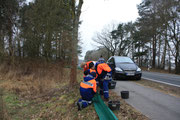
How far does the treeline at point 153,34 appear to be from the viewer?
22391mm

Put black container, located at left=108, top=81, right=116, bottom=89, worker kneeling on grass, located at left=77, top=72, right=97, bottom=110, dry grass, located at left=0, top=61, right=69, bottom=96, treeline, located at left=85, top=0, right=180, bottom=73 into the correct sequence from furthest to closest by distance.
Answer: treeline, located at left=85, top=0, right=180, bottom=73 → dry grass, located at left=0, top=61, right=69, bottom=96 → black container, located at left=108, top=81, right=116, bottom=89 → worker kneeling on grass, located at left=77, top=72, right=97, bottom=110

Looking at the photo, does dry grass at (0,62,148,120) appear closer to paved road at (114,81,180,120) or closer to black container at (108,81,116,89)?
paved road at (114,81,180,120)

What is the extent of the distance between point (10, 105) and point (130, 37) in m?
41.8

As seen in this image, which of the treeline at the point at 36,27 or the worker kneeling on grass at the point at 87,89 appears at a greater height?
the treeline at the point at 36,27

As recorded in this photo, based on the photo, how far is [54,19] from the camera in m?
16.8

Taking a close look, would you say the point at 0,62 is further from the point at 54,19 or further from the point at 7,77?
the point at 54,19

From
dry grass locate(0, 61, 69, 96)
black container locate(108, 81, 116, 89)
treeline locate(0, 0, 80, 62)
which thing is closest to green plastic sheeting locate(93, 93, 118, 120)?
black container locate(108, 81, 116, 89)

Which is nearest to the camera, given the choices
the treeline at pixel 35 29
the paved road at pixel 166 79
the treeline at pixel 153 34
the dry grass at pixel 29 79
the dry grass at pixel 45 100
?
the dry grass at pixel 45 100

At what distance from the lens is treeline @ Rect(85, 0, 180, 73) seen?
22391 millimetres

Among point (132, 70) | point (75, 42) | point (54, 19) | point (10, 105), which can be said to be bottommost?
point (10, 105)

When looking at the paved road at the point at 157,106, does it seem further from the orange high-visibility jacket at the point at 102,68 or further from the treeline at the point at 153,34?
the treeline at the point at 153,34

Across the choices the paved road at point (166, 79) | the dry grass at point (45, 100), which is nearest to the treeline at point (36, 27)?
the dry grass at point (45, 100)

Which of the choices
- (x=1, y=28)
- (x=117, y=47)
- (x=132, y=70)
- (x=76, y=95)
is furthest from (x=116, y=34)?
(x=76, y=95)

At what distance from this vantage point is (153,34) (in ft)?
88.6
